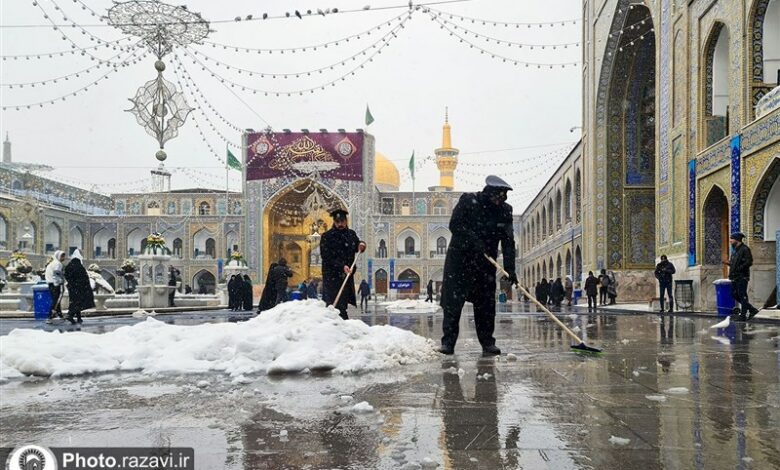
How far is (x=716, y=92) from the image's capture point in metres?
12.1

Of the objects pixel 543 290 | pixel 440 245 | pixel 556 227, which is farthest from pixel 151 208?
pixel 543 290

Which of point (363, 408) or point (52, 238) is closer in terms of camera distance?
point (363, 408)

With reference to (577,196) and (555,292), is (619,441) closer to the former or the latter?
(555,292)

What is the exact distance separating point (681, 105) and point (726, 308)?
188 inches

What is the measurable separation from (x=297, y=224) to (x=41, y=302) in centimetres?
2965

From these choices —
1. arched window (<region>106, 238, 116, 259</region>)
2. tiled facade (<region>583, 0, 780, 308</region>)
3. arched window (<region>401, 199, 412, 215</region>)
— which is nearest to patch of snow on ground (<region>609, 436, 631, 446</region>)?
tiled facade (<region>583, 0, 780, 308</region>)

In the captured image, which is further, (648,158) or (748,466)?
(648,158)

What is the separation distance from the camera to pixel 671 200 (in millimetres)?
13805

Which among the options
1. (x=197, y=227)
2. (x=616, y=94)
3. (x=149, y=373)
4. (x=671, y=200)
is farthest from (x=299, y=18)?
(x=197, y=227)

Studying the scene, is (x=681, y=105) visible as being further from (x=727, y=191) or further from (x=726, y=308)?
(x=726, y=308)

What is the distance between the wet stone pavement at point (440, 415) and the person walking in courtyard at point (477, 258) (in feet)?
2.06

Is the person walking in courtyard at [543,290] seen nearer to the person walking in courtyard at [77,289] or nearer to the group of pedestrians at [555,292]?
the group of pedestrians at [555,292]

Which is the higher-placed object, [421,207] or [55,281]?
[421,207]

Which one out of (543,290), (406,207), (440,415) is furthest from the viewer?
(406,207)
